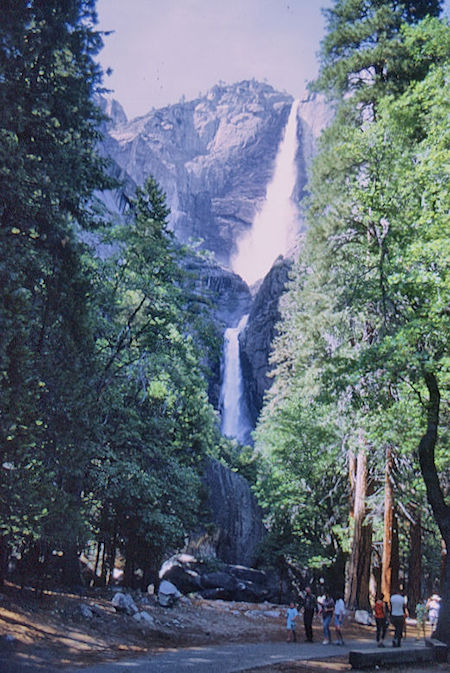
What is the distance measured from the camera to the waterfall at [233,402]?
58.4 m

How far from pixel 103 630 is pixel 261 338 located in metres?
50.8

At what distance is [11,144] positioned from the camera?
7.95 metres

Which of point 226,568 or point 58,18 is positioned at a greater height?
point 58,18

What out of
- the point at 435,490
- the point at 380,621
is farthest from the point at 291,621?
the point at 435,490

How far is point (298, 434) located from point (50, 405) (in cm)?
1460

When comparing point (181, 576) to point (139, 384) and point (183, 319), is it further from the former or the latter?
point (183, 319)

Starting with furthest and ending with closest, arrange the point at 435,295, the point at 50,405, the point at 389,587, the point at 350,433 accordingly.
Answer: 1. the point at 350,433
2. the point at 389,587
3. the point at 435,295
4. the point at 50,405

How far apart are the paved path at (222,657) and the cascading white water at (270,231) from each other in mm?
105599

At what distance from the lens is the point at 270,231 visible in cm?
12175

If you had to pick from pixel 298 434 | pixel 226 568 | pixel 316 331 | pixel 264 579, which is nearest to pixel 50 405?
pixel 316 331

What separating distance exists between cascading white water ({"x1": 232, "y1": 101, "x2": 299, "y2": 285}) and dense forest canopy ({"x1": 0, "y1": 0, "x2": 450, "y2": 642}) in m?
97.7

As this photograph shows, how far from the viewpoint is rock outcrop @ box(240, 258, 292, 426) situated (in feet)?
194

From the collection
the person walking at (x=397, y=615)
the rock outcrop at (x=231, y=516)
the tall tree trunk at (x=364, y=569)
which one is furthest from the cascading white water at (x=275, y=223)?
the person walking at (x=397, y=615)

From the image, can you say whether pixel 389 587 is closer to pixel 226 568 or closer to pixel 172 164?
pixel 226 568
